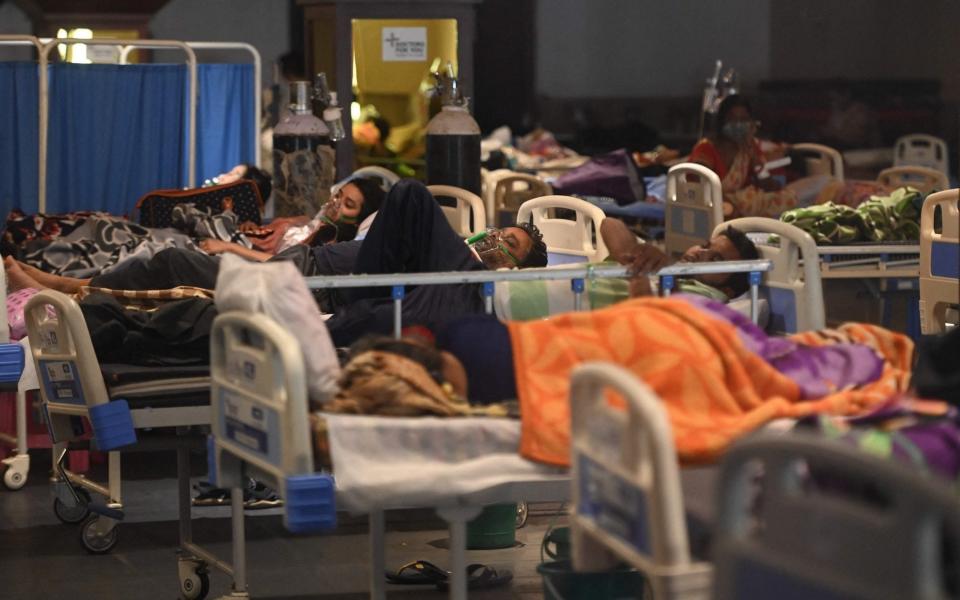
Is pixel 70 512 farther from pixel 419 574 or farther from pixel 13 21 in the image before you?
pixel 13 21

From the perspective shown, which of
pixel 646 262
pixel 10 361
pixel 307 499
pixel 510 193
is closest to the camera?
pixel 307 499

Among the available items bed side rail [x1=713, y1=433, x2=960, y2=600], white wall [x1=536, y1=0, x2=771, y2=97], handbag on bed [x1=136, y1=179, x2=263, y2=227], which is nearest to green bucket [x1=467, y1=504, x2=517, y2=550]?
bed side rail [x1=713, y1=433, x2=960, y2=600]

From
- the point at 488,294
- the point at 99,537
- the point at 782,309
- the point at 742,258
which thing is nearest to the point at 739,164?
the point at 742,258

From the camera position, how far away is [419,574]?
4.35m

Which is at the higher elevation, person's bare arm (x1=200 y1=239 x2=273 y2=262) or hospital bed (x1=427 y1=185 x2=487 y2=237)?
hospital bed (x1=427 y1=185 x2=487 y2=237)

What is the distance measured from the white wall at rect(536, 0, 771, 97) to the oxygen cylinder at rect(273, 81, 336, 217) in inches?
218

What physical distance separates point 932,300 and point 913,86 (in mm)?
6542

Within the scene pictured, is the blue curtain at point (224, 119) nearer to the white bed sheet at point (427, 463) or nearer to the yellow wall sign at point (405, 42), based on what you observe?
the yellow wall sign at point (405, 42)

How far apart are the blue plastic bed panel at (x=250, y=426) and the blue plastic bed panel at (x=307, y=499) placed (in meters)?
0.09

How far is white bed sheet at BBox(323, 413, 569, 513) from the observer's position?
320 centimetres

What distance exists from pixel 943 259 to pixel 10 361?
299 centimetres

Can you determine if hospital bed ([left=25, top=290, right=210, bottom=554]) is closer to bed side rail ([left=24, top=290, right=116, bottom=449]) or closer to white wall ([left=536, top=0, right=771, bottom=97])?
bed side rail ([left=24, top=290, right=116, bottom=449])

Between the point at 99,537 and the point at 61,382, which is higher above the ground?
the point at 61,382

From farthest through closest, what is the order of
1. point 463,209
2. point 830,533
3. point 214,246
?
point 214,246
point 463,209
point 830,533
